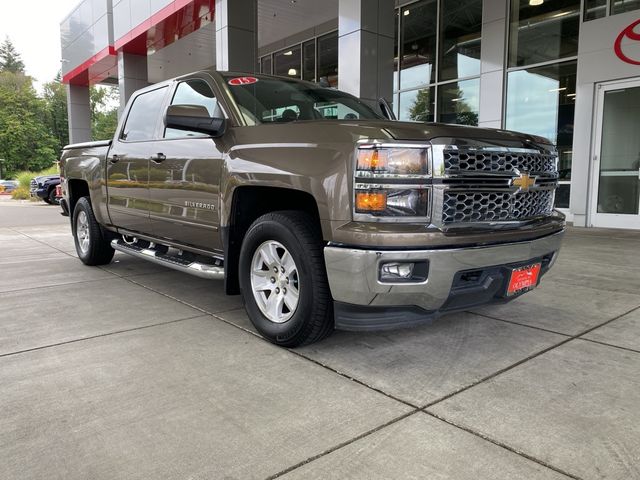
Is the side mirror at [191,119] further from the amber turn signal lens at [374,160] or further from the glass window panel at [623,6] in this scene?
the glass window panel at [623,6]

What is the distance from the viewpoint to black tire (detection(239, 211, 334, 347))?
9.85 feet

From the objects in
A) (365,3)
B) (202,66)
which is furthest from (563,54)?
(202,66)

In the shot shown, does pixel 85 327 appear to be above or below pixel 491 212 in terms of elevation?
below

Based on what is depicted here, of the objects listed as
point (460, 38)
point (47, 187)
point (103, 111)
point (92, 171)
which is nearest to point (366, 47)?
point (92, 171)

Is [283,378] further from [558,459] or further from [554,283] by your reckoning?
[554,283]

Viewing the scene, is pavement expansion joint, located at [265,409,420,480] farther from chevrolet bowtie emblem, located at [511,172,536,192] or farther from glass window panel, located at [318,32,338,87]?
glass window panel, located at [318,32,338,87]

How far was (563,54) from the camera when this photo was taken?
10.6m

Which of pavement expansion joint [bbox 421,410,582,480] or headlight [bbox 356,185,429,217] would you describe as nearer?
pavement expansion joint [bbox 421,410,582,480]

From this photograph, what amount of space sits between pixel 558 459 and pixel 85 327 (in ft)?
10.7

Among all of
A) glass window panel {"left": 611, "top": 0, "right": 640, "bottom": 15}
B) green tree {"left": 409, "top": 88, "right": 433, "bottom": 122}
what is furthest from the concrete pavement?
green tree {"left": 409, "top": 88, "right": 433, "bottom": 122}

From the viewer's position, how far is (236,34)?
35.8 ft

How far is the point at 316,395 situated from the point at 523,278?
1.56 m

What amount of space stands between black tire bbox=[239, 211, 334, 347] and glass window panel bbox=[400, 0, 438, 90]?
36.7 feet

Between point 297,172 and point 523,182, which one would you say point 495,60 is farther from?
point 297,172
